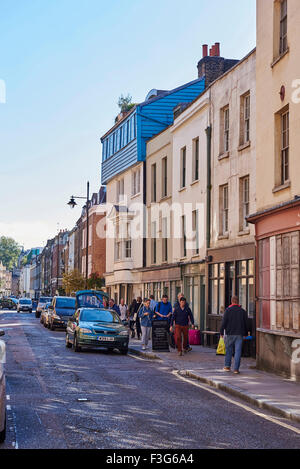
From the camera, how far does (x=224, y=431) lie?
9.49m

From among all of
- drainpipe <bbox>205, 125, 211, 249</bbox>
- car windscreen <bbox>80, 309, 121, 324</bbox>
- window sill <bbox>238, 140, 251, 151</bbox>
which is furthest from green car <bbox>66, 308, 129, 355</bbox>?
window sill <bbox>238, 140, 251, 151</bbox>

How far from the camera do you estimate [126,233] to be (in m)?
44.9

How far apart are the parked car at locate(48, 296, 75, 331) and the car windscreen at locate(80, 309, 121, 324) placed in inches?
541

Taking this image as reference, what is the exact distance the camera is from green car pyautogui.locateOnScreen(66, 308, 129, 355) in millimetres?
22297

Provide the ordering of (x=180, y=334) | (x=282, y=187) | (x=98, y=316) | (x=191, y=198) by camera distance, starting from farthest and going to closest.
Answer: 1. (x=191, y=198)
2. (x=98, y=316)
3. (x=180, y=334)
4. (x=282, y=187)

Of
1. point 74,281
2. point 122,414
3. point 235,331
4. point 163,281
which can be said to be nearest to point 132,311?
point 163,281

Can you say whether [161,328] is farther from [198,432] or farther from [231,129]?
[198,432]

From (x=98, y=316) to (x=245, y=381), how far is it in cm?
906

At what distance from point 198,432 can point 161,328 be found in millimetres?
14379

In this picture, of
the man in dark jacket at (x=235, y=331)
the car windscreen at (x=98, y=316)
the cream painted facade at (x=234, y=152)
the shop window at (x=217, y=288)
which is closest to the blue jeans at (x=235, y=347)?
the man in dark jacket at (x=235, y=331)

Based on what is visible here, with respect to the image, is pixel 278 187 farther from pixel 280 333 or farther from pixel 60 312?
pixel 60 312
